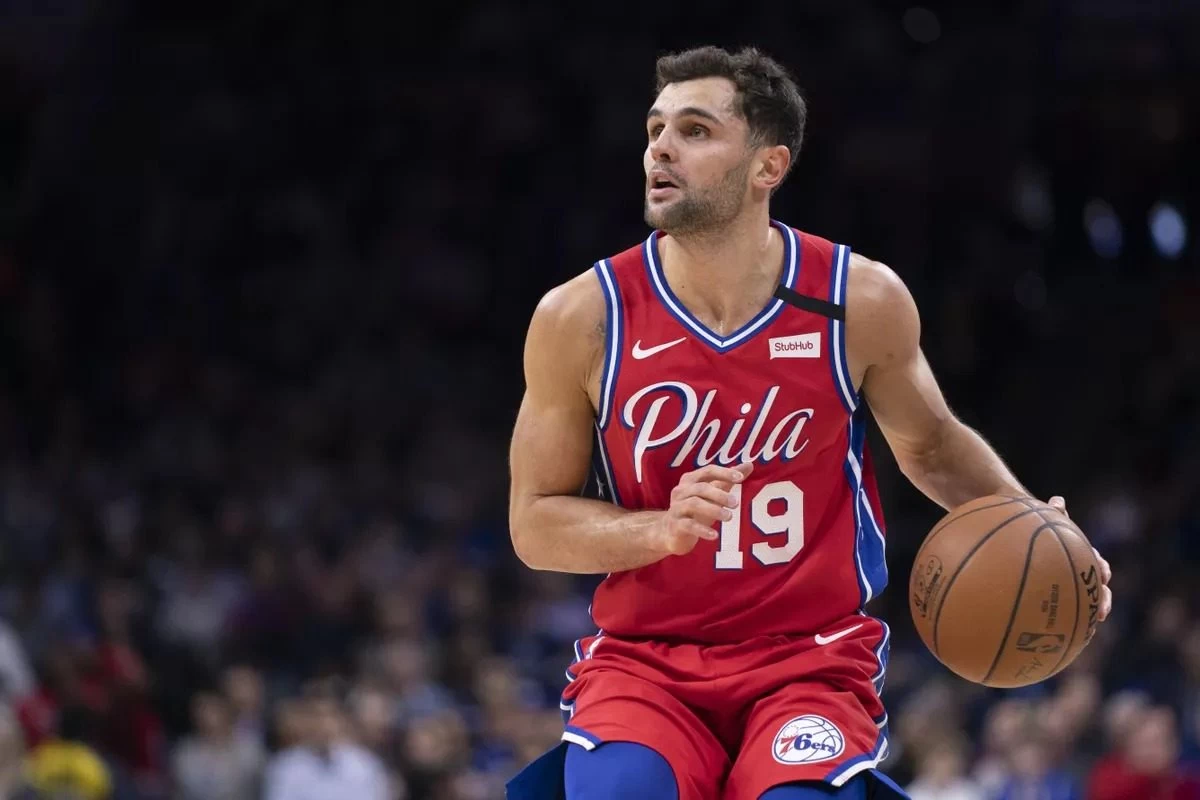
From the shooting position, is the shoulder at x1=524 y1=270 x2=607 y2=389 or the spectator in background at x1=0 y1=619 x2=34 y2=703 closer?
the shoulder at x1=524 y1=270 x2=607 y2=389

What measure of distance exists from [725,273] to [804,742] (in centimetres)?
125

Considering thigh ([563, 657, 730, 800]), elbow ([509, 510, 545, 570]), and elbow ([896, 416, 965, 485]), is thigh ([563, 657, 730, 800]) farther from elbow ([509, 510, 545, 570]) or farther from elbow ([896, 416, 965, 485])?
elbow ([896, 416, 965, 485])

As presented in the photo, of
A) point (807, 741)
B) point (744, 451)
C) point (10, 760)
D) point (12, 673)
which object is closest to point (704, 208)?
point (744, 451)

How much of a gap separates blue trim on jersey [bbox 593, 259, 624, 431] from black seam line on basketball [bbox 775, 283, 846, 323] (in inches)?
17.0

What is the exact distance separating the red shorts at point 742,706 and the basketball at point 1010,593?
0.82 ft

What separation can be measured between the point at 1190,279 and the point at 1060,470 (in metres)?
1.88

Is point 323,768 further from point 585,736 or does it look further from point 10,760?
point 585,736

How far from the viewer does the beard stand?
15.1ft

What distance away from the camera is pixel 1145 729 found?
9.13 metres

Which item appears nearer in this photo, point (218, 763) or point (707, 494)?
point (707, 494)

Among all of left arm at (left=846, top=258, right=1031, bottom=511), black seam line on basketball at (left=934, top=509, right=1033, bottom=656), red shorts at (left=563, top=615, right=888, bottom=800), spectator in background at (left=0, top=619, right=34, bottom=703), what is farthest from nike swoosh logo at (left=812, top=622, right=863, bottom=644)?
spectator in background at (left=0, top=619, right=34, bottom=703)

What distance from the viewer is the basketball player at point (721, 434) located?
4.53 m

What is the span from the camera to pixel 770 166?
4.77 m

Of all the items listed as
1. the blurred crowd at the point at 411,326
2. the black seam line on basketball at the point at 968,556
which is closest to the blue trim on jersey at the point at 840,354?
the black seam line on basketball at the point at 968,556
